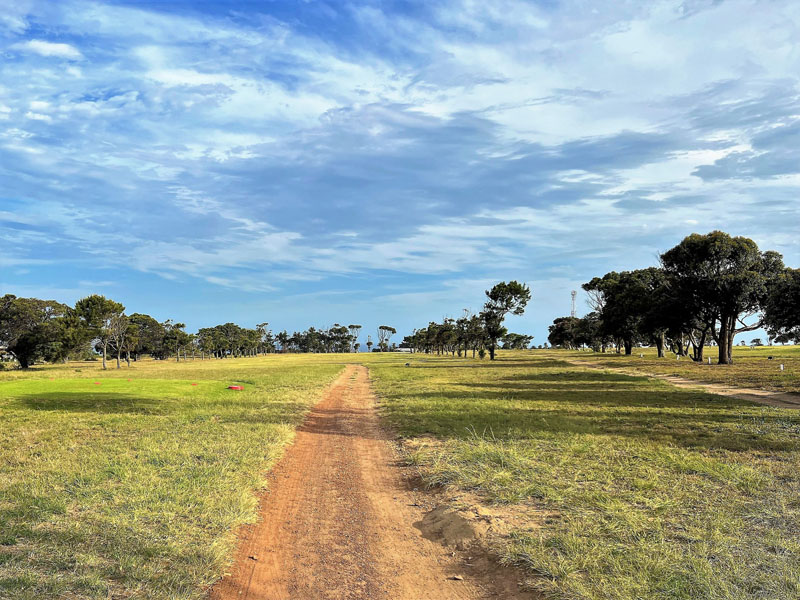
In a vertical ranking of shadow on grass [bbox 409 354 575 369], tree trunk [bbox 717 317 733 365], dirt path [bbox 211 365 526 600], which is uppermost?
tree trunk [bbox 717 317 733 365]

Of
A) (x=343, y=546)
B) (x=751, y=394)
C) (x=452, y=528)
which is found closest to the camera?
(x=343, y=546)

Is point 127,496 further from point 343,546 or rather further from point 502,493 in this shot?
point 502,493

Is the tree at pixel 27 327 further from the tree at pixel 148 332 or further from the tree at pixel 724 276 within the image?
the tree at pixel 724 276

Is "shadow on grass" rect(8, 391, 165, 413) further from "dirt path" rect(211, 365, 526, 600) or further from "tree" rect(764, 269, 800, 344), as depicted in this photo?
"tree" rect(764, 269, 800, 344)

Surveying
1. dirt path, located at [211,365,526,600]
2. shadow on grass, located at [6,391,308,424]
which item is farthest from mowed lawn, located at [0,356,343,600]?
dirt path, located at [211,365,526,600]

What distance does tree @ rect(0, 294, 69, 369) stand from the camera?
59344mm

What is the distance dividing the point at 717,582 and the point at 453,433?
9.36m

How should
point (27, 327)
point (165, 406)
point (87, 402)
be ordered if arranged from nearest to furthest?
point (165, 406), point (87, 402), point (27, 327)

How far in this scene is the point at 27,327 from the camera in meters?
61.2

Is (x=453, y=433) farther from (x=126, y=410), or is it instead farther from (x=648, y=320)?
(x=648, y=320)

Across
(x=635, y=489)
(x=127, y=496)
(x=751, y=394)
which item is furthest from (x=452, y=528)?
(x=751, y=394)

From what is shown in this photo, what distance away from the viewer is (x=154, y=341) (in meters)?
120

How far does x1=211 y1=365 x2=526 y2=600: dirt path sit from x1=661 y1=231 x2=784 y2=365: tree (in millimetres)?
45469

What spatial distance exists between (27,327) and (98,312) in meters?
8.64
